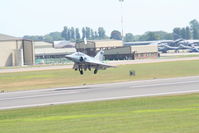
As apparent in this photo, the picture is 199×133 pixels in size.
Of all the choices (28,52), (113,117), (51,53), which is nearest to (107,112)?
(113,117)

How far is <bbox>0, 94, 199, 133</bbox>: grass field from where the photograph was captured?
2471 centimetres

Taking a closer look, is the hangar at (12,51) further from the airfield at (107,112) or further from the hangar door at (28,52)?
the airfield at (107,112)

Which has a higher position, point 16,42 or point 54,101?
point 16,42

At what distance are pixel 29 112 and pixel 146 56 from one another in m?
130

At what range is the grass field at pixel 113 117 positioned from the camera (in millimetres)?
24708

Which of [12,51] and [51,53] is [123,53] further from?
[51,53]

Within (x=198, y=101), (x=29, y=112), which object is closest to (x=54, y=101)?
(x=29, y=112)

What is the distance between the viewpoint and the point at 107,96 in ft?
148

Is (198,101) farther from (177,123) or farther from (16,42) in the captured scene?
(16,42)

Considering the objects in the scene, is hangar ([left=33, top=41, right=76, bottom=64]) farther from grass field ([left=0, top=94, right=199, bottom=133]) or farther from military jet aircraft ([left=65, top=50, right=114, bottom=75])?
grass field ([left=0, top=94, right=199, bottom=133])

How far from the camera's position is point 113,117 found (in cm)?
2911

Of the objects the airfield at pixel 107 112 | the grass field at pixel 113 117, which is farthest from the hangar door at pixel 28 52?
the grass field at pixel 113 117

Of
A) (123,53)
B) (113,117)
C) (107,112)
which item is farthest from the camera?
(123,53)

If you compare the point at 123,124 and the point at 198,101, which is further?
the point at 198,101
